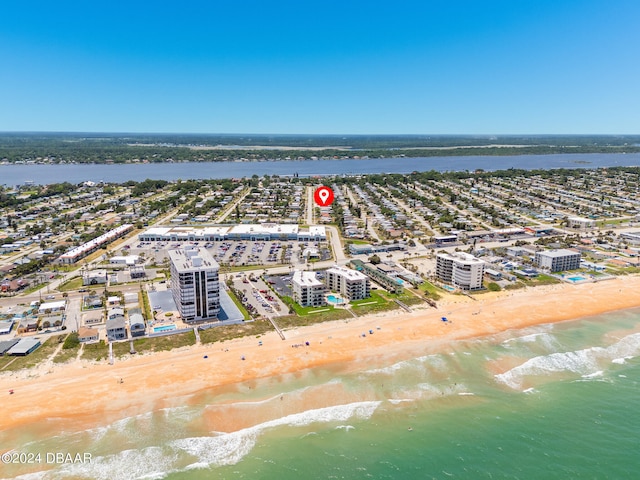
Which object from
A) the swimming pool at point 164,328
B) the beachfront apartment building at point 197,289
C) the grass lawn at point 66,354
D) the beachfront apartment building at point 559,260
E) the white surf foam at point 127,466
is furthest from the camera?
the beachfront apartment building at point 559,260

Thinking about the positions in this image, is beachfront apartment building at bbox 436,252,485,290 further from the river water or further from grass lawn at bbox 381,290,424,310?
the river water

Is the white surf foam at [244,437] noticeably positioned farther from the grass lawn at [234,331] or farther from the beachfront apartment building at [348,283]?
the beachfront apartment building at [348,283]

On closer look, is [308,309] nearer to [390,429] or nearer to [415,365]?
[415,365]

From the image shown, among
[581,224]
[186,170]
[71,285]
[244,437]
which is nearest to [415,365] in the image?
[244,437]

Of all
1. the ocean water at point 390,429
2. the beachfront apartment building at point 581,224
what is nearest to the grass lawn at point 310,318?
the ocean water at point 390,429

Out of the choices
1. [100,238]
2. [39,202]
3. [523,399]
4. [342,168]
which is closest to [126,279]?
[100,238]

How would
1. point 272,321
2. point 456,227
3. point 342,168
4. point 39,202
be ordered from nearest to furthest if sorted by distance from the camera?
point 272,321
point 456,227
point 39,202
point 342,168

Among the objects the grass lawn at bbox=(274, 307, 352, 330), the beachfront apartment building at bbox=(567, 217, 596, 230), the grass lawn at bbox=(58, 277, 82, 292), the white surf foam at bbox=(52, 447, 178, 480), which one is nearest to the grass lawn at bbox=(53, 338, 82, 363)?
the white surf foam at bbox=(52, 447, 178, 480)

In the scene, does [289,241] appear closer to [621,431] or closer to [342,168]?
[621,431]
